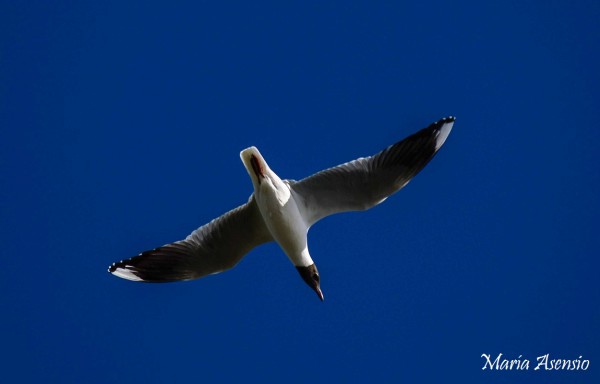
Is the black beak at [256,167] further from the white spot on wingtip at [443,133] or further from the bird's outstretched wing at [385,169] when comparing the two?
the white spot on wingtip at [443,133]

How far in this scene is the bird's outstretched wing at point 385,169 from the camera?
9.30m

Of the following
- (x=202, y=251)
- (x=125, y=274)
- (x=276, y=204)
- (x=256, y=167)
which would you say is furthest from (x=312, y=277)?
(x=125, y=274)

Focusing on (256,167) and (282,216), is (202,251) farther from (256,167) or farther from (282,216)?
(256,167)

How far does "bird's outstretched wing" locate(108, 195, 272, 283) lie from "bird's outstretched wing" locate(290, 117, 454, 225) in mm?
599

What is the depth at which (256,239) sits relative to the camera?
979 cm

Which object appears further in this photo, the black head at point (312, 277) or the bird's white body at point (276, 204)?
the black head at point (312, 277)

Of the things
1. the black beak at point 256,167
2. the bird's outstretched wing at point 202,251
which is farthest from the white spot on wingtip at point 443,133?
the bird's outstretched wing at point 202,251

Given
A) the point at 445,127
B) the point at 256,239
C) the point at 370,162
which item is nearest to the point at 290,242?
the point at 256,239

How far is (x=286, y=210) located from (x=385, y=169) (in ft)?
3.11

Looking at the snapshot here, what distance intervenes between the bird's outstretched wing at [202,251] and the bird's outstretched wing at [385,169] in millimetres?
599

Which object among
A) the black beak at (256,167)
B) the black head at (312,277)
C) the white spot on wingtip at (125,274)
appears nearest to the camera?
the black beak at (256,167)

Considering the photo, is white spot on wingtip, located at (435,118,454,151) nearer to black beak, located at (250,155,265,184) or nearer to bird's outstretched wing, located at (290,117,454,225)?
bird's outstretched wing, located at (290,117,454,225)

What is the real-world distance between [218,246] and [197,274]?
35 cm

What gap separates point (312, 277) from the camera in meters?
9.85
